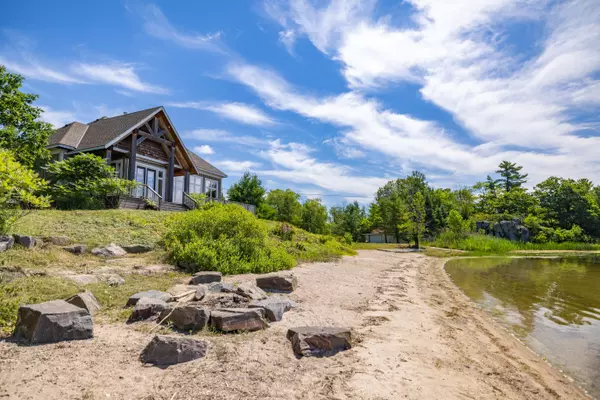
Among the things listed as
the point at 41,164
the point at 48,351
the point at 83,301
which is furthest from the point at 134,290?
the point at 41,164

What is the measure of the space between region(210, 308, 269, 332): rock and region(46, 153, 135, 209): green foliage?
1369 centimetres

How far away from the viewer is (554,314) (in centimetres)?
800

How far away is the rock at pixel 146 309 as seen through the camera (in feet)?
15.8

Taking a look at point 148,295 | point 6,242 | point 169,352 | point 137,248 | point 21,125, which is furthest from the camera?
point 21,125

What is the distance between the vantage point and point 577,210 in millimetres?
49000

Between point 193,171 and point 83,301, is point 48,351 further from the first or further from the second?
point 193,171

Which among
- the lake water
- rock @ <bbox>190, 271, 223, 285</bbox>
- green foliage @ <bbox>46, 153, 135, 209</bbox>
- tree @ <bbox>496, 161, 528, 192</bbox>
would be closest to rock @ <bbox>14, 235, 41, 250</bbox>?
rock @ <bbox>190, 271, 223, 285</bbox>

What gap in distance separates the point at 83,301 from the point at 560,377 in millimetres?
6628

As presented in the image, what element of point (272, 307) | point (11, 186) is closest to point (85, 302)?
point (272, 307)

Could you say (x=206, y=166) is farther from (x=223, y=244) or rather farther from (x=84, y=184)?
(x=223, y=244)

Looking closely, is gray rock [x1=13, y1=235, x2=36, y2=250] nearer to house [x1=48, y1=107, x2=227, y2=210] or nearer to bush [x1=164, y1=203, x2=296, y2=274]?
bush [x1=164, y1=203, x2=296, y2=274]

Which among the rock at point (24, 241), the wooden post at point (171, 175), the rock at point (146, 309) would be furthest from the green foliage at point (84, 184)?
the rock at point (146, 309)

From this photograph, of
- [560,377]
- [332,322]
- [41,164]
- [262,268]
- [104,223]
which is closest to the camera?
[560,377]

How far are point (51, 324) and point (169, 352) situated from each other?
1.49 m
